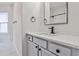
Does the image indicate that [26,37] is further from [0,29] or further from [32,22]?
[0,29]

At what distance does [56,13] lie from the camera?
9.06 feet

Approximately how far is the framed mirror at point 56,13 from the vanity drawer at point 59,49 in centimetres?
85

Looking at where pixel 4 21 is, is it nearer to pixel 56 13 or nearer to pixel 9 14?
pixel 9 14

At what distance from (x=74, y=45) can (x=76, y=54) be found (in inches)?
3.2

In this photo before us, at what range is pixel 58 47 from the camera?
138cm

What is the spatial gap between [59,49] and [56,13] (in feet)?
4.97

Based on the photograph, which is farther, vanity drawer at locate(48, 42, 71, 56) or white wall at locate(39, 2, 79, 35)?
white wall at locate(39, 2, 79, 35)

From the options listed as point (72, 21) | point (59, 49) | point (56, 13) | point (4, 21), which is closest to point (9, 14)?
point (4, 21)

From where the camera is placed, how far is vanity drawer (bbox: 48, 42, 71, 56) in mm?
1206

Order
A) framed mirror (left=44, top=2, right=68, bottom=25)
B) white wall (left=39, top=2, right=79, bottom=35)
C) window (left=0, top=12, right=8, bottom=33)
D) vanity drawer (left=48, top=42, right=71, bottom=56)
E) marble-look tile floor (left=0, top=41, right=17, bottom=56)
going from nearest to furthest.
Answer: vanity drawer (left=48, top=42, right=71, bottom=56) → white wall (left=39, top=2, right=79, bottom=35) → framed mirror (left=44, top=2, right=68, bottom=25) → marble-look tile floor (left=0, top=41, right=17, bottom=56) → window (left=0, top=12, right=8, bottom=33)

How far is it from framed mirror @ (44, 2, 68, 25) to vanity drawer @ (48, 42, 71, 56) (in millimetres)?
851

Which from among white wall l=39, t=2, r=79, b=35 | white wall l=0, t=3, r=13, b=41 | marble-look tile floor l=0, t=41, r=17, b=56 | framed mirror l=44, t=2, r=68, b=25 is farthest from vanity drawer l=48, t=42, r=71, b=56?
white wall l=0, t=3, r=13, b=41

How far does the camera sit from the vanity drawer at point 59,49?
3.96ft

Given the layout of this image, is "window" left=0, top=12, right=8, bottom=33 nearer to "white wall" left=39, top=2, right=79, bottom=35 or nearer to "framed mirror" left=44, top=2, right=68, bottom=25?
"framed mirror" left=44, top=2, right=68, bottom=25
